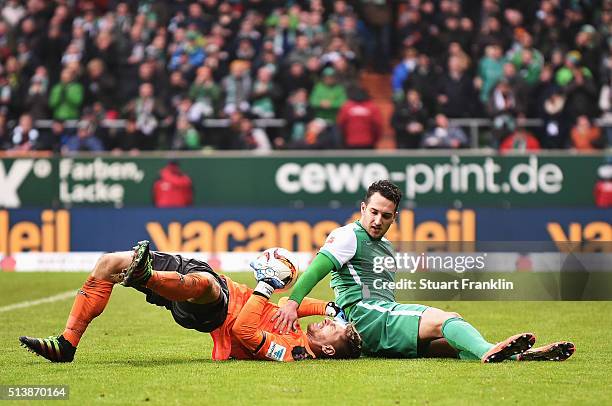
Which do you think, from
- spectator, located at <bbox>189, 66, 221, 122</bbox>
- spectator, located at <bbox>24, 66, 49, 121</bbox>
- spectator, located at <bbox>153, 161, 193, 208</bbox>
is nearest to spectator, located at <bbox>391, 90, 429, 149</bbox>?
spectator, located at <bbox>189, 66, 221, 122</bbox>

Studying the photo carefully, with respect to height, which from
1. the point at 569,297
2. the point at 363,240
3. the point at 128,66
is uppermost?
the point at 128,66

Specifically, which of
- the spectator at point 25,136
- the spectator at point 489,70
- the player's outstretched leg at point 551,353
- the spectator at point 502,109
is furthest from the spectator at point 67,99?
the player's outstretched leg at point 551,353

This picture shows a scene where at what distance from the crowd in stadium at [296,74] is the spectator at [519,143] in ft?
0.10

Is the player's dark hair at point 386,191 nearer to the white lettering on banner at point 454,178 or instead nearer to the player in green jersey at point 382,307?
the player in green jersey at point 382,307

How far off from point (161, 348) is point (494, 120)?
487 inches

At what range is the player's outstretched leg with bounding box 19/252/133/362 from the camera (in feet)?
29.7

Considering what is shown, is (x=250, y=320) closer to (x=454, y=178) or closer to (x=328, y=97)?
(x=454, y=178)

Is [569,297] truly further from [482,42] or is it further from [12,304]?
[482,42]

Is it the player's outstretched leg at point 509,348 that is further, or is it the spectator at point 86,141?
the spectator at point 86,141

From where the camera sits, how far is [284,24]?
24453 millimetres

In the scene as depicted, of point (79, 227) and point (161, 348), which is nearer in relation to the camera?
point (161, 348)

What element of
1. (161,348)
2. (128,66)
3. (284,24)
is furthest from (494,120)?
(161,348)

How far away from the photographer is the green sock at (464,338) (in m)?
9.23

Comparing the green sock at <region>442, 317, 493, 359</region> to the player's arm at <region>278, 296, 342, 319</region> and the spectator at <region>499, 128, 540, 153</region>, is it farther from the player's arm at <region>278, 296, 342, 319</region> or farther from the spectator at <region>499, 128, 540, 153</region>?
the spectator at <region>499, 128, 540, 153</region>
